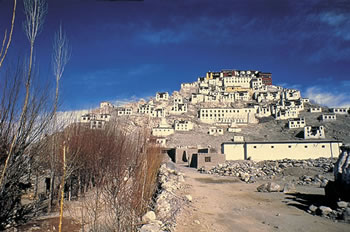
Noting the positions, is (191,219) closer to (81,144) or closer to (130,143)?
(130,143)

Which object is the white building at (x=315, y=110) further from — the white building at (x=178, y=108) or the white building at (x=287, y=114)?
the white building at (x=178, y=108)

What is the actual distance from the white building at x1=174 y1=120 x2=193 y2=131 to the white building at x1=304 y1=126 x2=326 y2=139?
104 feet

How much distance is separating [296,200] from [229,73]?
326 ft

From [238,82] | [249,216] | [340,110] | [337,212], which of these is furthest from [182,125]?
[337,212]

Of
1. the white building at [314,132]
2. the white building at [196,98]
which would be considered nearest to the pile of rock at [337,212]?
the white building at [314,132]

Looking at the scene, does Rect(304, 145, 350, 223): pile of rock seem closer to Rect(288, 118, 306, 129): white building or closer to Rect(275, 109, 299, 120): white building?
Rect(288, 118, 306, 129): white building

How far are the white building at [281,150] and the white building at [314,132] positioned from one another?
26.5m

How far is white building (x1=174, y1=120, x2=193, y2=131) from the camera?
235 feet

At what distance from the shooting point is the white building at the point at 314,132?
197ft

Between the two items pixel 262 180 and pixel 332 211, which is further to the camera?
pixel 262 180

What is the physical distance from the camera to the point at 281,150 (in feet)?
119

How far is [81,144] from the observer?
432 inches

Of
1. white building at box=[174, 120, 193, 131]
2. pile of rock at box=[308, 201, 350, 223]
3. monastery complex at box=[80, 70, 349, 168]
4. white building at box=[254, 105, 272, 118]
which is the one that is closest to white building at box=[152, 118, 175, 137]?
monastery complex at box=[80, 70, 349, 168]

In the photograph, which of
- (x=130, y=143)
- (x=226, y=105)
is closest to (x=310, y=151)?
(x=130, y=143)
